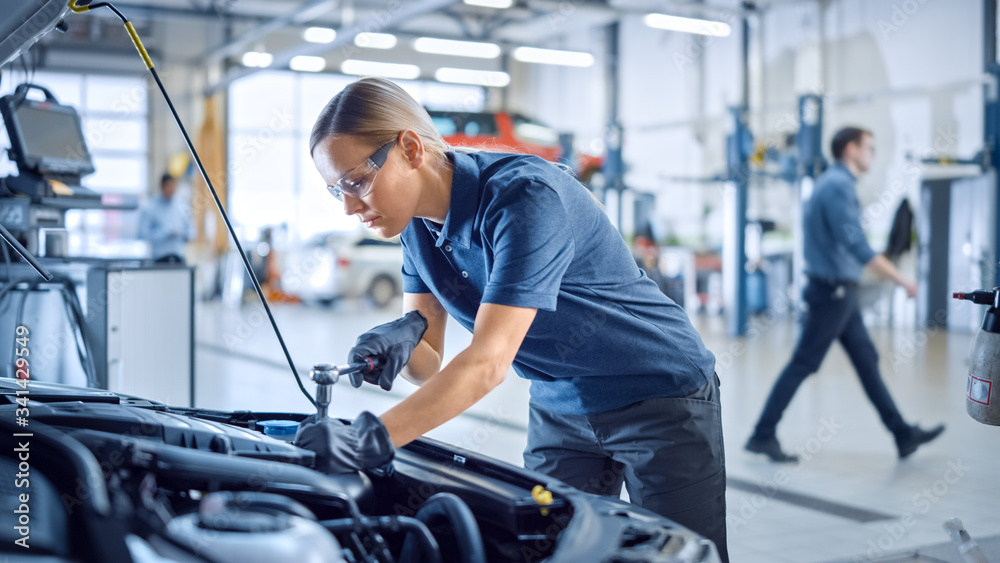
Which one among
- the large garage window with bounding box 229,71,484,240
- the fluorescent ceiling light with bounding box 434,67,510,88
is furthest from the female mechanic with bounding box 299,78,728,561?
the fluorescent ceiling light with bounding box 434,67,510,88

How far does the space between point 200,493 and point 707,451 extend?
0.85 m

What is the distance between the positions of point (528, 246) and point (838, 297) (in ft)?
9.92

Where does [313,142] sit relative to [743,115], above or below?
below

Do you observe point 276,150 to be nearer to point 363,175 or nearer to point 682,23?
point 682,23

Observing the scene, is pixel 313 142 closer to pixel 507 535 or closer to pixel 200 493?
pixel 200 493

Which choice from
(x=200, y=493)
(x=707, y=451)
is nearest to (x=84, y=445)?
(x=200, y=493)

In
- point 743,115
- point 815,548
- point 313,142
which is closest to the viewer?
point 313,142

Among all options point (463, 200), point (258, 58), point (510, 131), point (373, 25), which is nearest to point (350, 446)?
point (463, 200)

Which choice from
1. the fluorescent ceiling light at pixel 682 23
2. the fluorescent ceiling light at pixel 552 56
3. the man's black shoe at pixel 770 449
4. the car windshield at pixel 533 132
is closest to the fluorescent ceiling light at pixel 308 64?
the car windshield at pixel 533 132

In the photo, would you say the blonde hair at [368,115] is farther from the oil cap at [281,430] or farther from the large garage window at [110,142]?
the large garage window at [110,142]

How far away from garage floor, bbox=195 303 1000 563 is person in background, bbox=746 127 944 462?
0.44 ft

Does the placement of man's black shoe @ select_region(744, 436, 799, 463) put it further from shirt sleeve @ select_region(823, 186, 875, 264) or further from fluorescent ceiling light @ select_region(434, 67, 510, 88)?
fluorescent ceiling light @ select_region(434, 67, 510, 88)

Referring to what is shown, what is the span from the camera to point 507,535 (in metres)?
1.20

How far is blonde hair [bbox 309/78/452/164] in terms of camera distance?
4.40 ft
